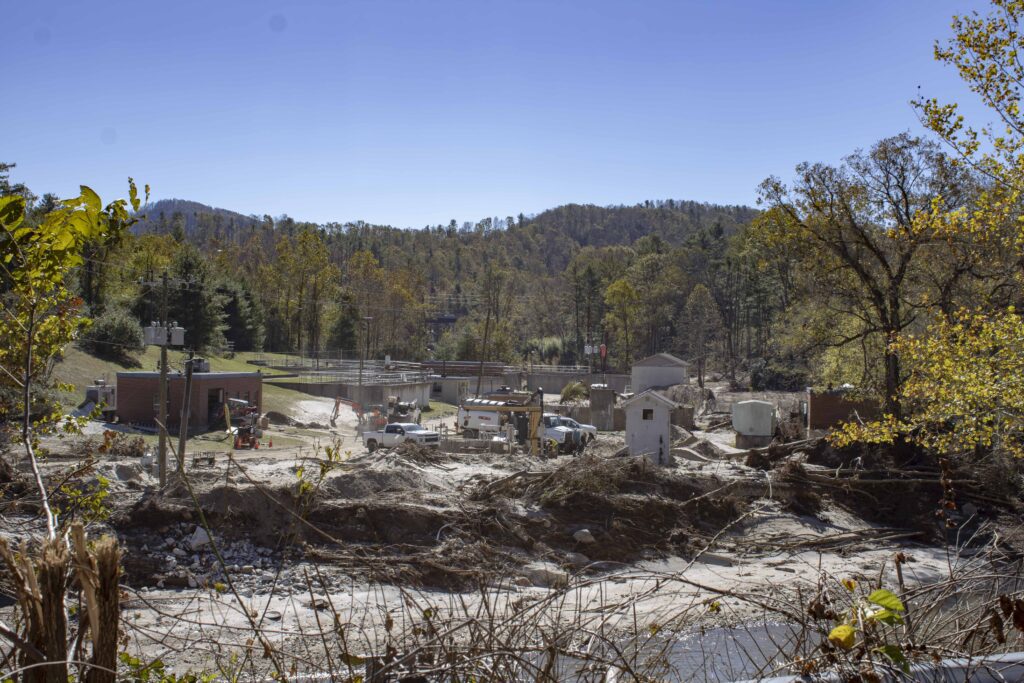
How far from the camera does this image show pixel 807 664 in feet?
8.82

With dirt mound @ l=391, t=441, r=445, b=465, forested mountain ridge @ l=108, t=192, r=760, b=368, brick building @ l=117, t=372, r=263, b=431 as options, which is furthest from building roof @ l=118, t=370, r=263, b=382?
forested mountain ridge @ l=108, t=192, r=760, b=368

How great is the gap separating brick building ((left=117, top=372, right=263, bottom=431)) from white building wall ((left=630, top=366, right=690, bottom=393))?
103 ft

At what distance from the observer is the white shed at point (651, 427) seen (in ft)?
102

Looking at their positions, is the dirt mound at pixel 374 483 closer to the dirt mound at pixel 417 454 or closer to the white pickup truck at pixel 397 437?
the dirt mound at pixel 417 454

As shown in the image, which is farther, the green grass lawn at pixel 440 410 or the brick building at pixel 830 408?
the green grass lawn at pixel 440 410

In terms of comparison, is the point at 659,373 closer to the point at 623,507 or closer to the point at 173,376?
the point at 173,376

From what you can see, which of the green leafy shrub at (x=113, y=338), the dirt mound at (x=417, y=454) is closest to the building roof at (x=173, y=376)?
the green leafy shrub at (x=113, y=338)

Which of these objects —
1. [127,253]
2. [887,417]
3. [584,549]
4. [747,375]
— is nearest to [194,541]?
[584,549]

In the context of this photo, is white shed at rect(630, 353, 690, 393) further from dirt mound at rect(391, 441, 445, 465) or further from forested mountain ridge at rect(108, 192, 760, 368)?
dirt mound at rect(391, 441, 445, 465)

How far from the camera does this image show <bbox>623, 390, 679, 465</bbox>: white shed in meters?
31.2

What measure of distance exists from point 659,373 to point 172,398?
35.4 m

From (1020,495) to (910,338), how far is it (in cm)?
1043

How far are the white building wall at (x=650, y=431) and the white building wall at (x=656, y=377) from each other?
100ft

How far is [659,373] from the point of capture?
205 feet
